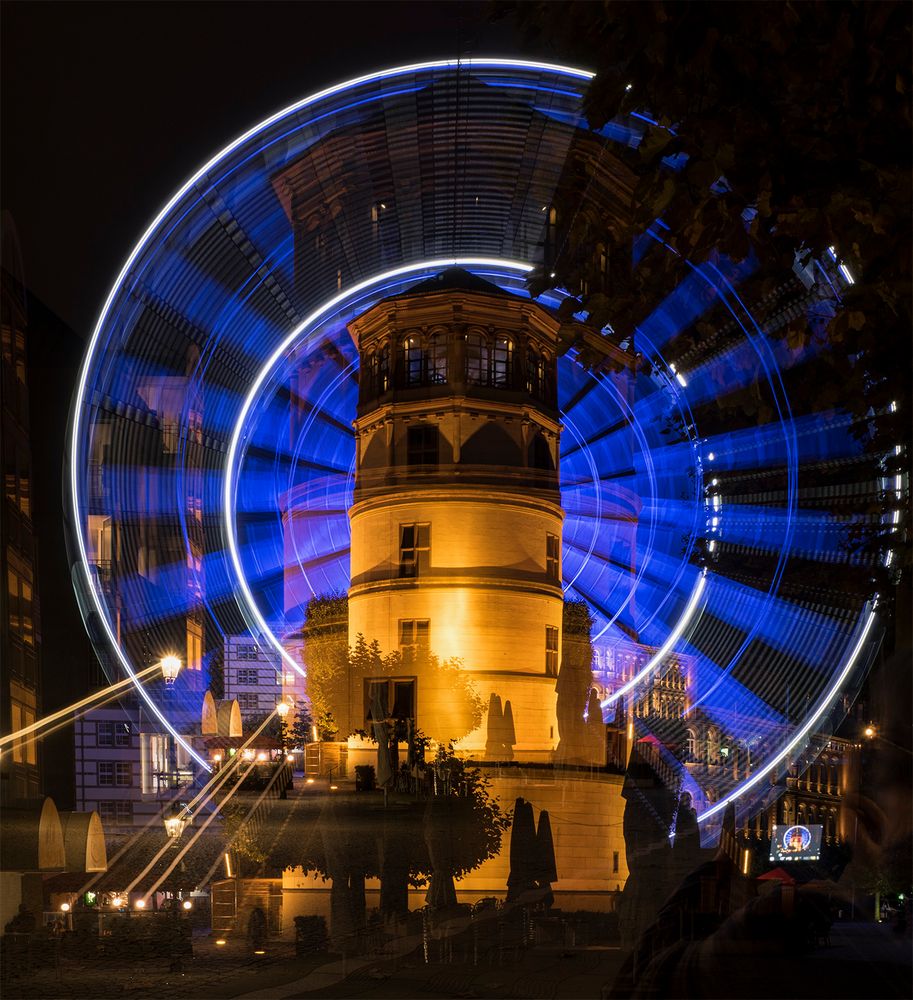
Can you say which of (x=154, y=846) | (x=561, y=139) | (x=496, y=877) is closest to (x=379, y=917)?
(x=496, y=877)

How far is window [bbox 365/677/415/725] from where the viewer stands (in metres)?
6.39

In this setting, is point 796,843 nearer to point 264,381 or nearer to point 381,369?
point 381,369

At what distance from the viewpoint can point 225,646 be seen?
7.17 metres

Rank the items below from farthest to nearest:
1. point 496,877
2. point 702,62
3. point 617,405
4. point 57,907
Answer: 1. point 617,405
2. point 57,907
3. point 496,877
4. point 702,62

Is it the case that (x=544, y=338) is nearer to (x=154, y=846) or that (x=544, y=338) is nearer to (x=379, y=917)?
(x=379, y=917)

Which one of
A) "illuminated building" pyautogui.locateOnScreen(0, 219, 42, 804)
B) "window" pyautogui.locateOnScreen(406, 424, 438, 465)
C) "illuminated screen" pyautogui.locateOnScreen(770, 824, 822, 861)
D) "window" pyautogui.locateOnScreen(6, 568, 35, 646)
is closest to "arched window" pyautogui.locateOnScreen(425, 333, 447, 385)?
"window" pyautogui.locateOnScreen(406, 424, 438, 465)

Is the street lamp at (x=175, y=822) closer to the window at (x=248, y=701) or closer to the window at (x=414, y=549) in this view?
the window at (x=248, y=701)

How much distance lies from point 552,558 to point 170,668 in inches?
94.1

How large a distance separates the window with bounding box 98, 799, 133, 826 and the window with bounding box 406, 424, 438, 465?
A: 10.1ft

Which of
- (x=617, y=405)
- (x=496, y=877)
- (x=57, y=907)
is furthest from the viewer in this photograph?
(x=617, y=405)

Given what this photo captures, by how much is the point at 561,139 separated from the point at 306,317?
1.87 metres

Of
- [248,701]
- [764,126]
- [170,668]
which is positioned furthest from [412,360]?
[764,126]

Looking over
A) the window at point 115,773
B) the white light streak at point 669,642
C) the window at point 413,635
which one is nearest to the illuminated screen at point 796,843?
the white light streak at point 669,642

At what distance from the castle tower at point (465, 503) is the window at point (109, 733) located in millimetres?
4729
